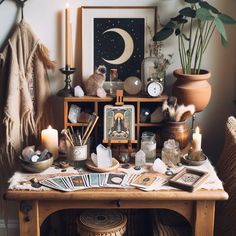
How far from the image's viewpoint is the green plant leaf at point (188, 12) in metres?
2.25

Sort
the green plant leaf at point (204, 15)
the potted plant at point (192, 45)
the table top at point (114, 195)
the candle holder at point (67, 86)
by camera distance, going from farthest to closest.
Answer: the candle holder at point (67, 86)
the potted plant at point (192, 45)
the green plant leaf at point (204, 15)
the table top at point (114, 195)

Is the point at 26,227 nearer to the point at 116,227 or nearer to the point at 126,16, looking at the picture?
the point at 116,227

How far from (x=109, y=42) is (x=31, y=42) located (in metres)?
0.38

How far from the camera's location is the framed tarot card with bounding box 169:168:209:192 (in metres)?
2.04

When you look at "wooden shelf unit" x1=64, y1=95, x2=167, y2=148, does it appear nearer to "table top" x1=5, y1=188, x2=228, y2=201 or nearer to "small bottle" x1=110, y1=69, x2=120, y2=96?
"small bottle" x1=110, y1=69, x2=120, y2=96

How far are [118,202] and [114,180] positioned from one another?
105 millimetres

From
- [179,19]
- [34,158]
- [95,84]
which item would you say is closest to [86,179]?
[34,158]

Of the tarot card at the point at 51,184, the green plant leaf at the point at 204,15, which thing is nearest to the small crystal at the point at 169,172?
the tarot card at the point at 51,184

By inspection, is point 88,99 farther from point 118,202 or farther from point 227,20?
point 227,20

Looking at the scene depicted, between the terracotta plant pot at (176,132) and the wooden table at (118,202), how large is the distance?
1.19 ft

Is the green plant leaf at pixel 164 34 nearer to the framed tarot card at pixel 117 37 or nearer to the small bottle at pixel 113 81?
the framed tarot card at pixel 117 37

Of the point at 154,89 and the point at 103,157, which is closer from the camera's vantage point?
the point at 103,157

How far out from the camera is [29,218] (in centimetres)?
208

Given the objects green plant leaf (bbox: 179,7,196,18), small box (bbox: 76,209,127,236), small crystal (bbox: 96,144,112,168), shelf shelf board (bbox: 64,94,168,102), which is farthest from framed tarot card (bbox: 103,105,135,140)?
green plant leaf (bbox: 179,7,196,18)
